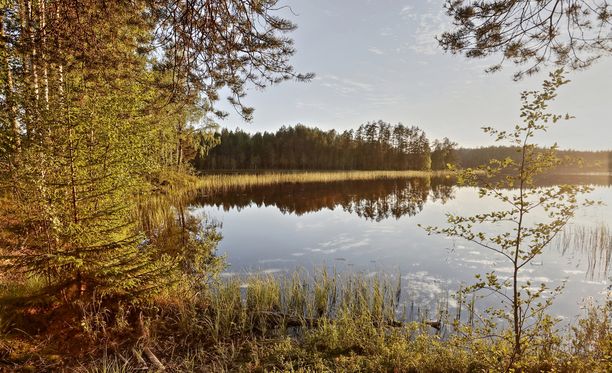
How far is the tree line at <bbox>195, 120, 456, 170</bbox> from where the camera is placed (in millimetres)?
79500

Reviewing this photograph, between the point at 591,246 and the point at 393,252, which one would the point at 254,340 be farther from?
the point at 591,246

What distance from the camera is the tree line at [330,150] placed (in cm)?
7950

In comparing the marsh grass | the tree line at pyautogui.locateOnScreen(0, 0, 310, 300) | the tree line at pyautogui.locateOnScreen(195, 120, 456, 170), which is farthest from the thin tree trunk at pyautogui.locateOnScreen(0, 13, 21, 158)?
the tree line at pyautogui.locateOnScreen(195, 120, 456, 170)

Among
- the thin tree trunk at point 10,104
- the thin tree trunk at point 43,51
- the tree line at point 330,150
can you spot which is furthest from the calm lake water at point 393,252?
the tree line at point 330,150

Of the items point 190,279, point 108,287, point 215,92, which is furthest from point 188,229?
point 215,92

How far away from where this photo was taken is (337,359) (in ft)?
13.3

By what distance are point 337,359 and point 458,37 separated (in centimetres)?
525

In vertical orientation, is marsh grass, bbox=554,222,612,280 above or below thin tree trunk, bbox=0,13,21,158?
below

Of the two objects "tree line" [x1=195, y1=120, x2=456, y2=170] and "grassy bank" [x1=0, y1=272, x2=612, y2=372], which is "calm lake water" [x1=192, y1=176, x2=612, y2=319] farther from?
A: "tree line" [x1=195, y1=120, x2=456, y2=170]

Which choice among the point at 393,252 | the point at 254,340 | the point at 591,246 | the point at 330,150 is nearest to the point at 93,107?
the point at 254,340

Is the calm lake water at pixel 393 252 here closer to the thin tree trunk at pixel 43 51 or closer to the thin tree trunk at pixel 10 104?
the thin tree trunk at pixel 10 104

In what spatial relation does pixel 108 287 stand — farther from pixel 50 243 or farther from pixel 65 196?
pixel 65 196

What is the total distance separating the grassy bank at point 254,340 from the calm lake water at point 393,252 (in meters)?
1.92

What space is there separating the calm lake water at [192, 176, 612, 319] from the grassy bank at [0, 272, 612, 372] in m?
1.92
